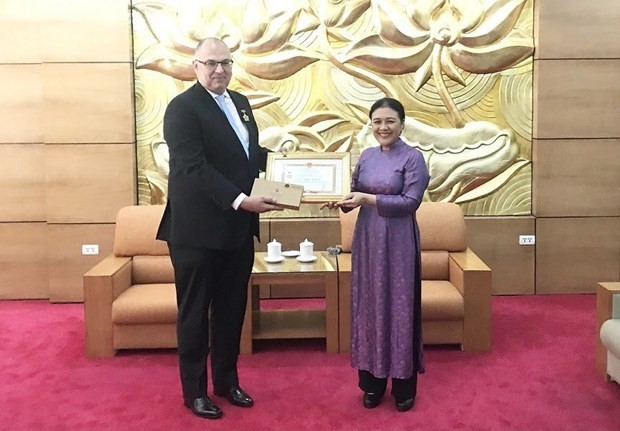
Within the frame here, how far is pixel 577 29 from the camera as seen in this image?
546 cm

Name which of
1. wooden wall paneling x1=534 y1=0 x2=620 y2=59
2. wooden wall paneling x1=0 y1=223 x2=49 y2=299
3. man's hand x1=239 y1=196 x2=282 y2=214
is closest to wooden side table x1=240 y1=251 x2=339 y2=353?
man's hand x1=239 y1=196 x2=282 y2=214

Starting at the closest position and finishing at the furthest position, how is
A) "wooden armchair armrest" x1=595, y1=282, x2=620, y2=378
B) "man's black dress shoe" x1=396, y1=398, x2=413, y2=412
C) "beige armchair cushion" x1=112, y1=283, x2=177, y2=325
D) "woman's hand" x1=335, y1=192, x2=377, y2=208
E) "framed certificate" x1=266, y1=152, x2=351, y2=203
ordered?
"woman's hand" x1=335, y1=192, x2=377, y2=208 → "man's black dress shoe" x1=396, y1=398, x2=413, y2=412 → "framed certificate" x1=266, y1=152, x2=351, y2=203 → "wooden armchair armrest" x1=595, y1=282, x2=620, y2=378 → "beige armchair cushion" x1=112, y1=283, x2=177, y2=325

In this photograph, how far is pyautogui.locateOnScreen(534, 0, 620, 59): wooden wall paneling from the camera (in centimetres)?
545

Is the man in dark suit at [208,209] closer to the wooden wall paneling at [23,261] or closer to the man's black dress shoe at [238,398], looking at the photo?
the man's black dress shoe at [238,398]

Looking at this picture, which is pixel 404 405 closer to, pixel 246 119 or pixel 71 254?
pixel 246 119

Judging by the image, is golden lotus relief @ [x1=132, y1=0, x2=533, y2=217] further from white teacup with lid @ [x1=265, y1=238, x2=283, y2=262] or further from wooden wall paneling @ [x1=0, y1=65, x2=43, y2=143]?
white teacup with lid @ [x1=265, y1=238, x2=283, y2=262]

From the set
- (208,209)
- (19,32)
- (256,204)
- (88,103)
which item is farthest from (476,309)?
(19,32)

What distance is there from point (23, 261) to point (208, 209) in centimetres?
308

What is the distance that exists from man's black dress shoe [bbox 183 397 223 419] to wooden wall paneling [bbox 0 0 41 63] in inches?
129

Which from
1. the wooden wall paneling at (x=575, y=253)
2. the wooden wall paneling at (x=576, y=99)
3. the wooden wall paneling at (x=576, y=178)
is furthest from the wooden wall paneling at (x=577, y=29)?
the wooden wall paneling at (x=575, y=253)

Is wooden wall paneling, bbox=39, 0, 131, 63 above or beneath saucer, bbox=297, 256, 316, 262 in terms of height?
above

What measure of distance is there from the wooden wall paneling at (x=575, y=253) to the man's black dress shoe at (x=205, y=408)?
3157 millimetres

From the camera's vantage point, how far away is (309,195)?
3.50m

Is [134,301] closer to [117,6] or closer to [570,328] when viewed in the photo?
[117,6]
